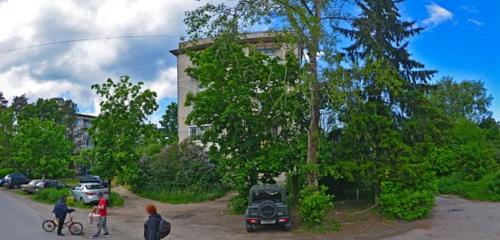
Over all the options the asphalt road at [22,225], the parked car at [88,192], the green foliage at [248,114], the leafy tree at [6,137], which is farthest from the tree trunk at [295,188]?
the leafy tree at [6,137]

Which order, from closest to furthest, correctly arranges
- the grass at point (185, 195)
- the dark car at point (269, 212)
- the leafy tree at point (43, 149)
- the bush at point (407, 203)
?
the dark car at point (269, 212), the bush at point (407, 203), the grass at point (185, 195), the leafy tree at point (43, 149)

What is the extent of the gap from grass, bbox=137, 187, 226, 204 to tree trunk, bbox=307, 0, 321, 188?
1485 centimetres

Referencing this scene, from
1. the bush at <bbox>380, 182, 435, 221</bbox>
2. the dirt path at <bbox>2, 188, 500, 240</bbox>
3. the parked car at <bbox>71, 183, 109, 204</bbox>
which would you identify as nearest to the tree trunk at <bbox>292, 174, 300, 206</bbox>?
the dirt path at <bbox>2, 188, 500, 240</bbox>

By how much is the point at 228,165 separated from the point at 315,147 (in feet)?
19.3

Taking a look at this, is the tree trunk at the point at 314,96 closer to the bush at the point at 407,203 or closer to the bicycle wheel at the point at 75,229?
the bush at the point at 407,203

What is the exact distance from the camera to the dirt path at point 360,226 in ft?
57.7

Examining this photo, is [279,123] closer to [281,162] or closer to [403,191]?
[281,162]

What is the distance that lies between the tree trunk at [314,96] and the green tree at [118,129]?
14.0 metres

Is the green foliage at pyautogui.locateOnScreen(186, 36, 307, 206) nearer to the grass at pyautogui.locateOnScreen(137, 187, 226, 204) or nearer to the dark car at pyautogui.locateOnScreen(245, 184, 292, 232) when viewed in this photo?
the dark car at pyautogui.locateOnScreen(245, 184, 292, 232)

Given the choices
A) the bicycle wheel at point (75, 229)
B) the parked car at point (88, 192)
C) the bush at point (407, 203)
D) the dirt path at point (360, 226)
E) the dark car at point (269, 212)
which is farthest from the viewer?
the parked car at point (88, 192)

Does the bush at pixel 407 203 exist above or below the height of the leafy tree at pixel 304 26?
below

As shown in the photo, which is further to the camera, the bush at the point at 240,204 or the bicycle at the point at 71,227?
the bush at the point at 240,204

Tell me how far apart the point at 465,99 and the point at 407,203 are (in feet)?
189

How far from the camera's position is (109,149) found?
31422mm
